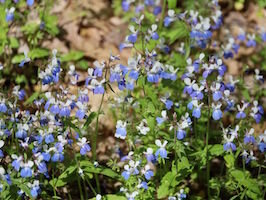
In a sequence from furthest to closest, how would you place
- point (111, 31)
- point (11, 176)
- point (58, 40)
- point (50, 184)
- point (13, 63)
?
point (111, 31)
point (58, 40)
point (13, 63)
point (50, 184)
point (11, 176)

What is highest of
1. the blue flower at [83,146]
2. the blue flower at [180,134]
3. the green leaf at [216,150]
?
the blue flower at [180,134]

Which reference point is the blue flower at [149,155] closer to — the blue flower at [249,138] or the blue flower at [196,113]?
the blue flower at [196,113]

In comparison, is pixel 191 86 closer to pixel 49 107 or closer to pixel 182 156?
pixel 182 156

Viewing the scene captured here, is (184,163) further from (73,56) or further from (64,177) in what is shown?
(73,56)

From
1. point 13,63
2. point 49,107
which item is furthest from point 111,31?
point 49,107

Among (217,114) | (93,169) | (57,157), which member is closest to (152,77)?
(217,114)

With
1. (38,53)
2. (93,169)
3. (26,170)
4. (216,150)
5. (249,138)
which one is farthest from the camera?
(38,53)

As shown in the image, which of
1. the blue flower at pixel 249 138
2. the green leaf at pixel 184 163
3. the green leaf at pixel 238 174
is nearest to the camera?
the green leaf at pixel 184 163

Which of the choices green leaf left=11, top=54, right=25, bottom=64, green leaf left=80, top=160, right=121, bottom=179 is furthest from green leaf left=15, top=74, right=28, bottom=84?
green leaf left=80, top=160, right=121, bottom=179

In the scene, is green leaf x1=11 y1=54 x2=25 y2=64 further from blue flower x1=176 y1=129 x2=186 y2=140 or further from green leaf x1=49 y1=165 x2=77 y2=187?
blue flower x1=176 y1=129 x2=186 y2=140

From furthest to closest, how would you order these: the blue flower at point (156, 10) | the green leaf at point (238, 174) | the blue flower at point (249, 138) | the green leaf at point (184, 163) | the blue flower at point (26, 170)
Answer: the blue flower at point (156, 10), the green leaf at point (238, 174), the blue flower at point (249, 138), the green leaf at point (184, 163), the blue flower at point (26, 170)

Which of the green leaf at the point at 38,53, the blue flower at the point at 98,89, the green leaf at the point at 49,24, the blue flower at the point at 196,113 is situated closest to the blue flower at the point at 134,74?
the blue flower at the point at 98,89
